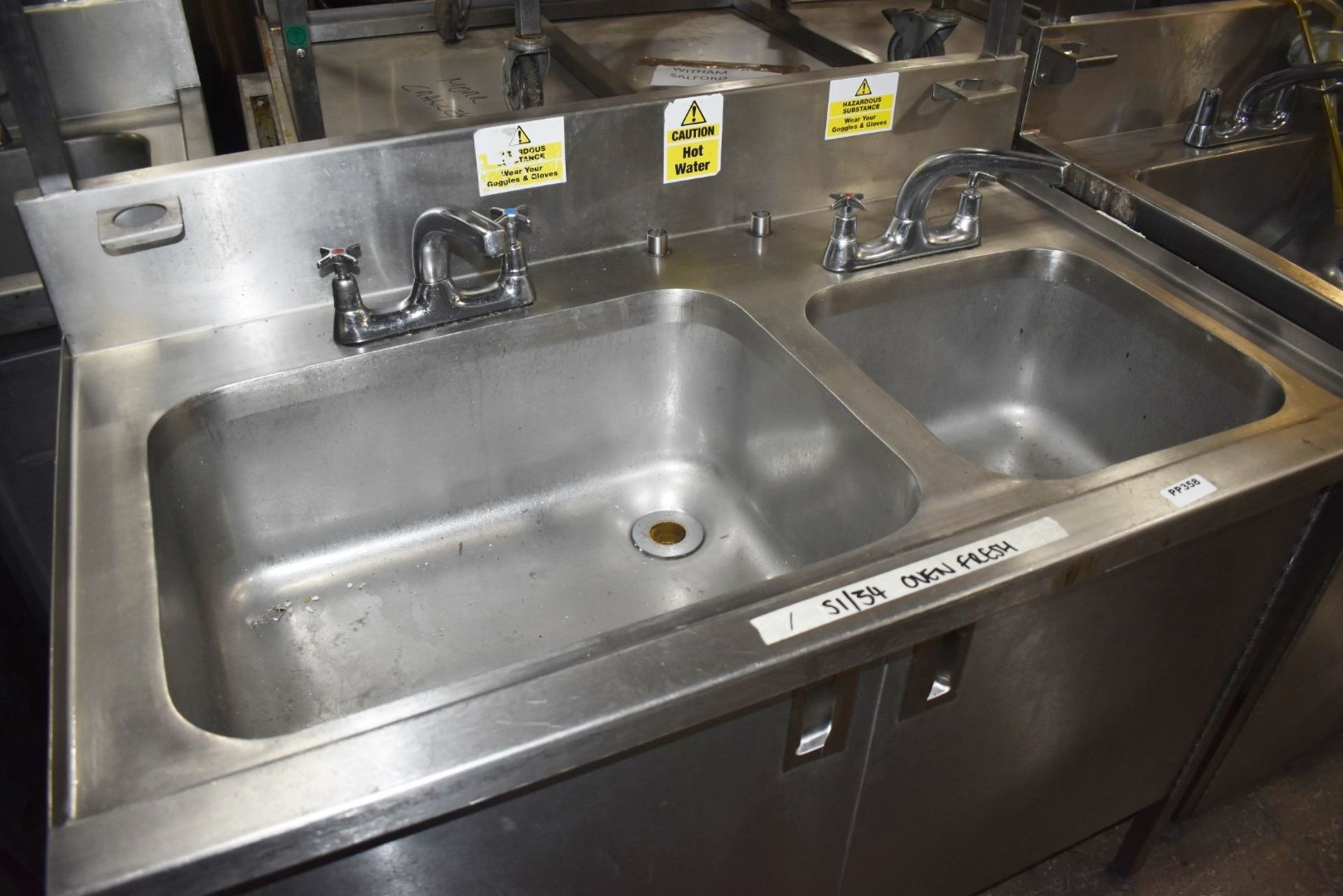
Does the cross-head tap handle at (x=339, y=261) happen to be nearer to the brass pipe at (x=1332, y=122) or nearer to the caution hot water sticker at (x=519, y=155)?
the caution hot water sticker at (x=519, y=155)

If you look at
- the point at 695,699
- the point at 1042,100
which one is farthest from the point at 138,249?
the point at 1042,100

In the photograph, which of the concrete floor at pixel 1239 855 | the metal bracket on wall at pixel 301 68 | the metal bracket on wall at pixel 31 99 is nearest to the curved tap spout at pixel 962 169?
the metal bracket on wall at pixel 301 68

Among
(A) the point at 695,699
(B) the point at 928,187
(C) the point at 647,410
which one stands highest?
(B) the point at 928,187

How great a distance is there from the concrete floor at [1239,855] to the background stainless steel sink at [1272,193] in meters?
0.87

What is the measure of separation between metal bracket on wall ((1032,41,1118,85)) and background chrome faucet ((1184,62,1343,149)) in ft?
0.65

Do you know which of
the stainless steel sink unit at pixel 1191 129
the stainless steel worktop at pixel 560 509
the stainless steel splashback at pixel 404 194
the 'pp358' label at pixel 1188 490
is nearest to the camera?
the stainless steel worktop at pixel 560 509

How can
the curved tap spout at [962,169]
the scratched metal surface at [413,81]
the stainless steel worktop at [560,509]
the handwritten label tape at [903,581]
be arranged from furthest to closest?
the scratched metal surface at [413,81] < the curved tap spout at [962,169] < the handwritten label tape at [903,581] < the stainless steel worktop at [560,509]

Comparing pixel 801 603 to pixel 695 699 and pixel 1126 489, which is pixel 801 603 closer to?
pixel 695 699

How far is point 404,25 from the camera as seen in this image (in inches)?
64.8

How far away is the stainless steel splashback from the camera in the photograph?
3.23 ft

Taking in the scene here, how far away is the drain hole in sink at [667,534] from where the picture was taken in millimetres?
1208

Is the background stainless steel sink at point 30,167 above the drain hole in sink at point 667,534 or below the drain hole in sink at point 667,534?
above

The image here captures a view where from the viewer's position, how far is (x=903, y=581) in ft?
2.59

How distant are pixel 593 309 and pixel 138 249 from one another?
47 cm
